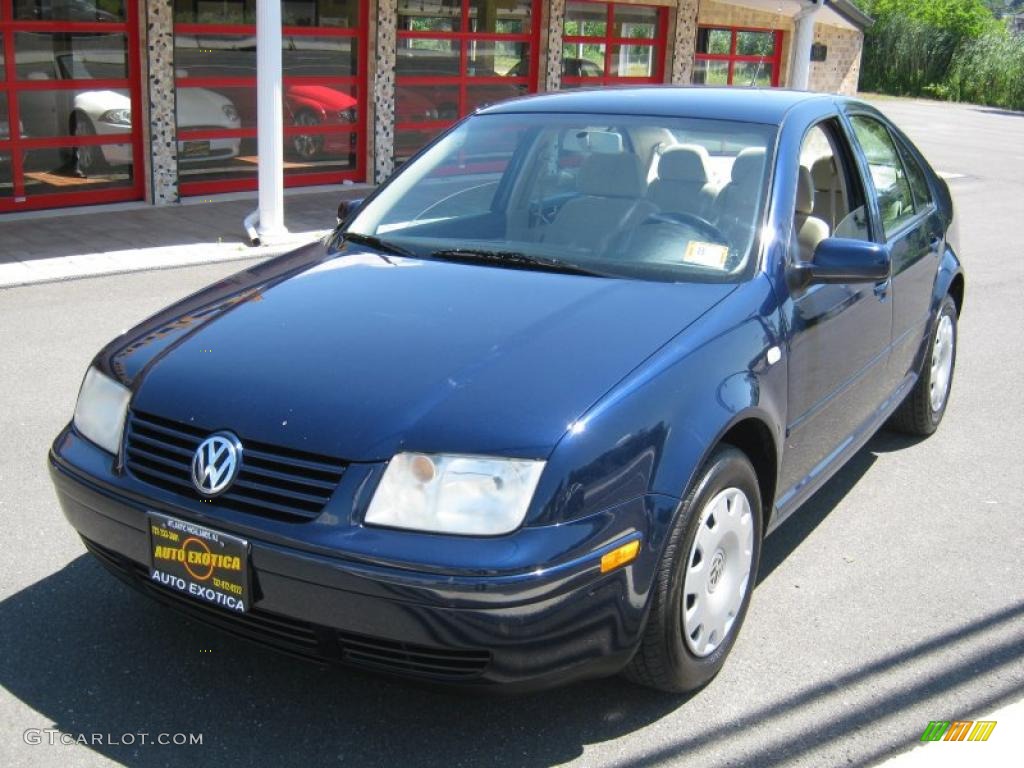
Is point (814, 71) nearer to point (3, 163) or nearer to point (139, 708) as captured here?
point (3, 163)

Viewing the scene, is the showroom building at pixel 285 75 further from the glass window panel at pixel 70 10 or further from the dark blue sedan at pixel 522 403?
the dark blue sedan at pixel 522 403

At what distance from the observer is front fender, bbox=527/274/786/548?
2.89m

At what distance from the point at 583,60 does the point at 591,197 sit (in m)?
13.5

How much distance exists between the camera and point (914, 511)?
5.03 meters

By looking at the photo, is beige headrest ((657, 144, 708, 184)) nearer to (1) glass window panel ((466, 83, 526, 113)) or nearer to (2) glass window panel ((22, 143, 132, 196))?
(2) glass window panel ((22, 143, 132, 196))

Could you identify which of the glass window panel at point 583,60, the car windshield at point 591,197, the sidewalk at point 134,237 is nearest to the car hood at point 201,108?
the sidewalk at point 134,237

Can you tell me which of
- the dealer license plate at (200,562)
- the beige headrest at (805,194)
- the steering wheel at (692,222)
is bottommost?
the dealer license plate at (200,562)

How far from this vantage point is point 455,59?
49.7 feet

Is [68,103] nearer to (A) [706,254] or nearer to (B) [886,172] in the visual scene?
(B) [886,172]

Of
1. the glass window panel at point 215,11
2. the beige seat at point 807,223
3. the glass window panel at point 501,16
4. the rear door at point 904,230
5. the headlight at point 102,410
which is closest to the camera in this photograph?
the headlight at point 102,410

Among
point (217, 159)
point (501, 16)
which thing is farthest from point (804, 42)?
point (217, 159)

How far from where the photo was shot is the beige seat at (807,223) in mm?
4172

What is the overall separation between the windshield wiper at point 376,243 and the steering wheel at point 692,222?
83 cm

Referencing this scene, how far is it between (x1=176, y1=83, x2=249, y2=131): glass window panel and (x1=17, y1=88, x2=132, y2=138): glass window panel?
0.60 metres
